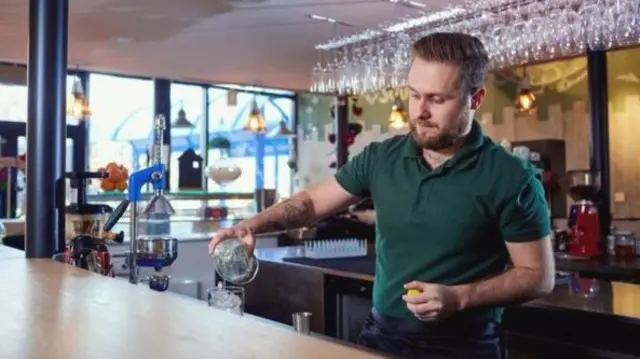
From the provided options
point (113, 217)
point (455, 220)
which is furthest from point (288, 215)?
point (113, 217)

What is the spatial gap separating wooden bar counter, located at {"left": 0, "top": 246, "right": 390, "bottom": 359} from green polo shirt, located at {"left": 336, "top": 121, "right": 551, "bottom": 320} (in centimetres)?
50

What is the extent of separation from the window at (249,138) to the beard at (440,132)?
294 inches

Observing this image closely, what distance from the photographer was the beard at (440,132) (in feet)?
5.28

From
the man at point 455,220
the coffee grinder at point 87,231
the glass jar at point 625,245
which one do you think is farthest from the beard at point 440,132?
the glass jar at point 625,245

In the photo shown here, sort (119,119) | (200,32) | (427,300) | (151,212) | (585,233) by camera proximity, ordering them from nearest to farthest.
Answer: (427,300)
(151,212)
(585,233)
(200,32)
(119,119)

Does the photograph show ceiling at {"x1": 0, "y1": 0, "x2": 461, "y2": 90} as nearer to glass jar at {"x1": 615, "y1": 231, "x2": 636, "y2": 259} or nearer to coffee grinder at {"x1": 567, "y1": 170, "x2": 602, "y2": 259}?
coffee grinder at {"x1": 567, "y1": 170, "x2": 602, "y2": 259}

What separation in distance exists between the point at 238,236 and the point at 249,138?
321 inches

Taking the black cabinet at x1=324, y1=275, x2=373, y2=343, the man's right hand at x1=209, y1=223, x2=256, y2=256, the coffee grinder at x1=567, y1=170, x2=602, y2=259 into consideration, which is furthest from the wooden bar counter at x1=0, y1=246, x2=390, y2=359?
the coffee grinder at x1=567, y1=170, x2=602, y2=259

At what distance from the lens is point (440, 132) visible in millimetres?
1609

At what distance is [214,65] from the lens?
7254 millimetres

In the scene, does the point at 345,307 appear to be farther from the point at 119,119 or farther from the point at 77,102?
the point at 119,119

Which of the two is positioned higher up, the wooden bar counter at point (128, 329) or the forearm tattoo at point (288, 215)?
the forearm tattoo at point (288, 215)

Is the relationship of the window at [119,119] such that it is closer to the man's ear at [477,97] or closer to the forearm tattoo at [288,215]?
the forearm tattoo at [288,215]

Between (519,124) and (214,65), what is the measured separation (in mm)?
3154
